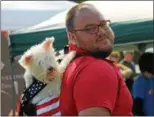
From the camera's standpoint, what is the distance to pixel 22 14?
8.95 meters

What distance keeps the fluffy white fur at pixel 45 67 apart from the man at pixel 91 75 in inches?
2.1

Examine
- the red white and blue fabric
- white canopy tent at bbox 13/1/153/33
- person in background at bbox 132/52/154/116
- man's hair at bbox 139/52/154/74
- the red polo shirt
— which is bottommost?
person in background at bbox 132/52/154/116

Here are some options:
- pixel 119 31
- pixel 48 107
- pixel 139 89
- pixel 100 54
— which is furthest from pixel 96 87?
pixel 139 89

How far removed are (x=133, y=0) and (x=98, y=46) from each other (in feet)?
13.8

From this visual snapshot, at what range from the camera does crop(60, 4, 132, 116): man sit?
73.1 inches

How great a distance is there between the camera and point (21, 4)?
937 cm

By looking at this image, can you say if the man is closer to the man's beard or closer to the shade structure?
the man's beard

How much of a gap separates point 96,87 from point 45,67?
43cm

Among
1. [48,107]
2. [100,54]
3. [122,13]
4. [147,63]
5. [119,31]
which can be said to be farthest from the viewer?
[147,63]

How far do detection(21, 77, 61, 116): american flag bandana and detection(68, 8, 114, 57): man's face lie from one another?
0.30 m

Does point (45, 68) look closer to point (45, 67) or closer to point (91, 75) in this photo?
point (45, 67)

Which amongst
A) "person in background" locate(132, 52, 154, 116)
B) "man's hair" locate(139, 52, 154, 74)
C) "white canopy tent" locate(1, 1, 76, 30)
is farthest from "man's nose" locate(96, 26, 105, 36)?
"white canopy tent" locate(1, 1, 76, 30)

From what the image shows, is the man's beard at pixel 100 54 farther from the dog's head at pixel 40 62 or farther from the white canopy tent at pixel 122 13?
the white canopy tent at pixel 122 13

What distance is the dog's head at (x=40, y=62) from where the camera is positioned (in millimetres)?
2188
